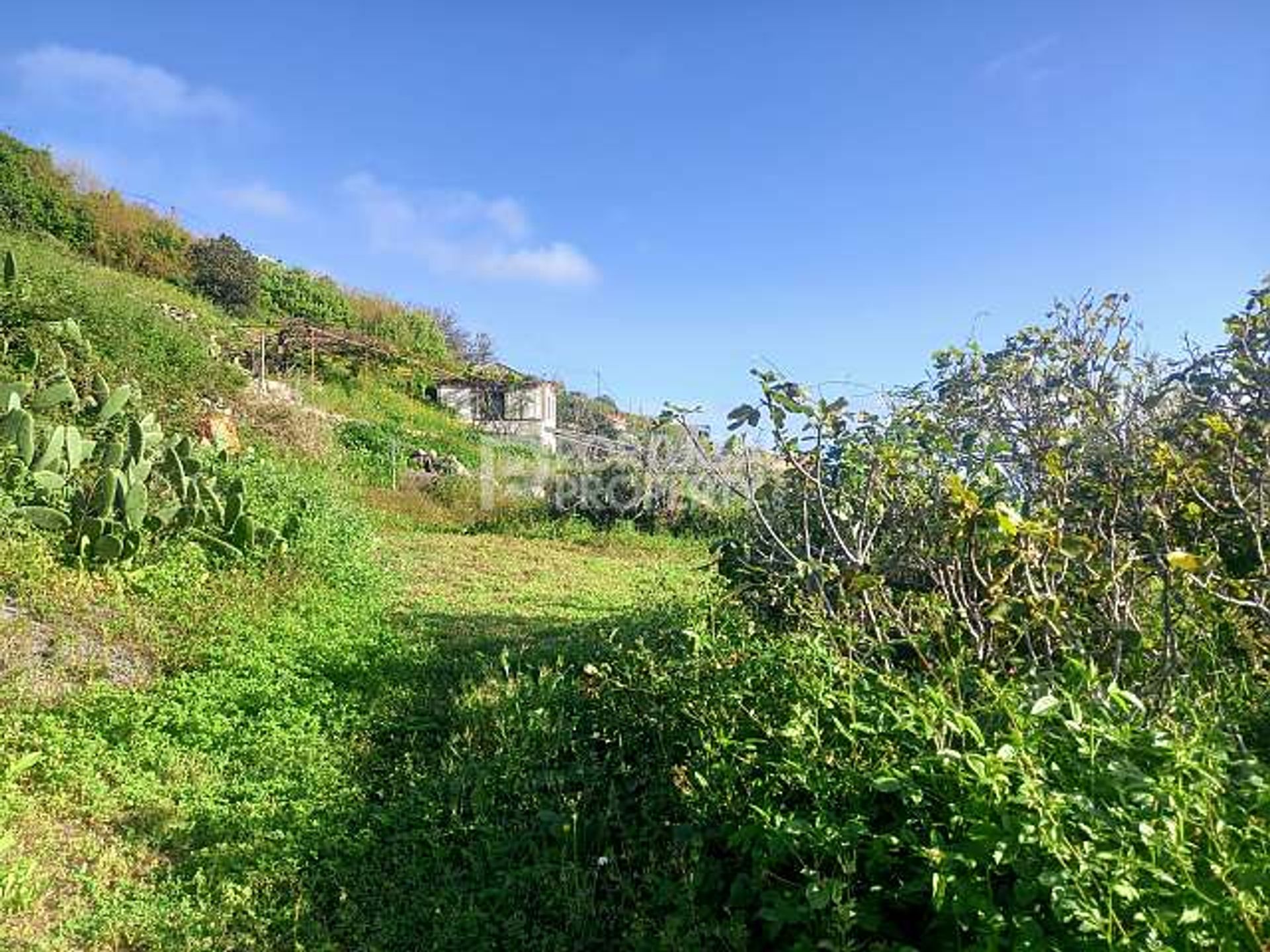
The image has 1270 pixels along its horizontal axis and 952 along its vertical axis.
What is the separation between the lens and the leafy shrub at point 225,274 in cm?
1950

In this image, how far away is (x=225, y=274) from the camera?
64.1 feet

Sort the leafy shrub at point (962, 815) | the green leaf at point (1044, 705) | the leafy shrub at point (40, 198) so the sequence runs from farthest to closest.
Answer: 1. the leafy shrub at point (40, 198)
2. the green leaf at point (1044, 705)
3. the leafy shrub at point (962, 815)

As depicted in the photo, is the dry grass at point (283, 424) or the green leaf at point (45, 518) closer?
the green leaf at point (45, 518)

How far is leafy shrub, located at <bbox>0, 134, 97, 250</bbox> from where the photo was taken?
16703mm

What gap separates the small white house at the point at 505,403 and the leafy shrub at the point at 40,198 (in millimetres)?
7856

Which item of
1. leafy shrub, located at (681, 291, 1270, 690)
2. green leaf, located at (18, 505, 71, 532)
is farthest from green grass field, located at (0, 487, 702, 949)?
leafy shrub, located at (681, 291, 1270, 690)

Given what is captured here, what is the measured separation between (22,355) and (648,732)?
296 inches

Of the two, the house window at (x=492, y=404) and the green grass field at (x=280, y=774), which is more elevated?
the house window at (x=492, y=404)

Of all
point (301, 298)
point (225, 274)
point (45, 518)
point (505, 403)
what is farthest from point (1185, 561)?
point (301, 298)

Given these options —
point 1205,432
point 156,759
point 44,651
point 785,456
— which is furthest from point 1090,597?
point 44,651

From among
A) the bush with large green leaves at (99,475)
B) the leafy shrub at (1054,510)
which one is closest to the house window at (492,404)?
the bush with large green leaves at (99,475)

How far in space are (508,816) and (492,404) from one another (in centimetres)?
1730

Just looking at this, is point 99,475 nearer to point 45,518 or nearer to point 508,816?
point 45,518

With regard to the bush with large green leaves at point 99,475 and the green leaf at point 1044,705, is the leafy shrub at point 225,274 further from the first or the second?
the green leaf at point 1044,705
